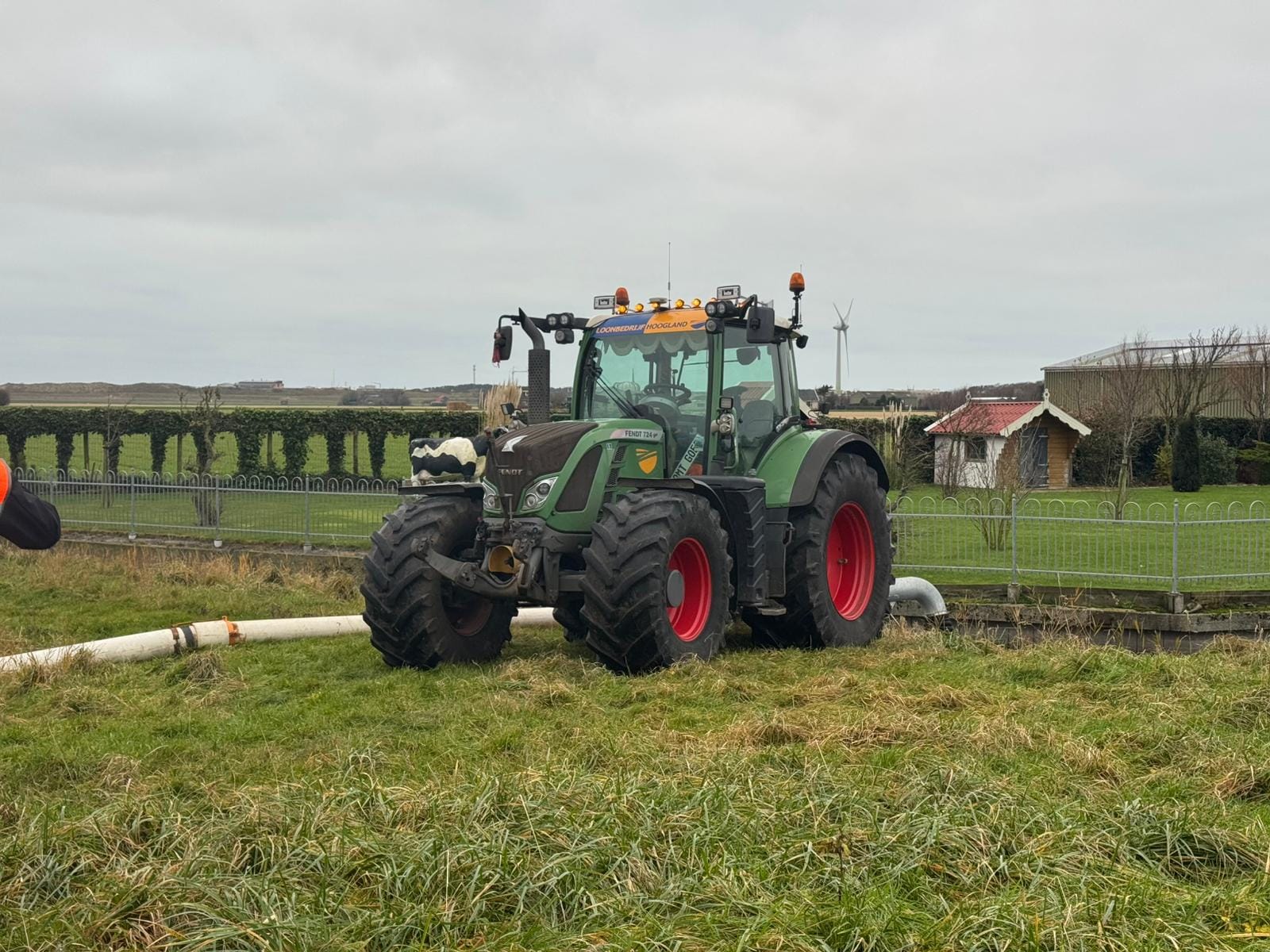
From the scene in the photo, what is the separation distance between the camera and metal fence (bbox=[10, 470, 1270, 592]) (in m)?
14.8

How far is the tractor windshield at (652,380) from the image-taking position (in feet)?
32.3

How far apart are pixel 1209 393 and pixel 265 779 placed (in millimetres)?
36188

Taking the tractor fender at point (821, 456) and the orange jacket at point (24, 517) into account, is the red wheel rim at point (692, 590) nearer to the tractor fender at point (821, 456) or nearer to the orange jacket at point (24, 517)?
the tractor fender at point (821, 456)

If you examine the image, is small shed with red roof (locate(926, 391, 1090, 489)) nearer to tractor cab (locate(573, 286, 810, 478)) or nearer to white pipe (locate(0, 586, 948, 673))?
tractor cab (locate(573, 286, 810, 478))

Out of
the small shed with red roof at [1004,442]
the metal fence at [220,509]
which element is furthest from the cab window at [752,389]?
the small shed with red roof at [1004,442]

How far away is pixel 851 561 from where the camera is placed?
36.5 feet

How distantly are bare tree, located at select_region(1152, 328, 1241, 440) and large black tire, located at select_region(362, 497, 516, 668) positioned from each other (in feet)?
89.1

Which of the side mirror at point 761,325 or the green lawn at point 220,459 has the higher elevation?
the side mirror at point 761,325

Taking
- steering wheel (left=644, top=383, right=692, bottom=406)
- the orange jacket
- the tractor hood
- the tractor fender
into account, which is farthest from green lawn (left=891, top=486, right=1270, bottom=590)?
the orange jacket

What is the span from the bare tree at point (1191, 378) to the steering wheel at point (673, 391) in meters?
25.8

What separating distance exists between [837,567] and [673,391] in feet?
7.30

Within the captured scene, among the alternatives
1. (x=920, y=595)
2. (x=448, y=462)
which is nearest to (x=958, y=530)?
(x=920, y=595)

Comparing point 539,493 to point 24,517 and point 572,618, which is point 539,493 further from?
point 24,517

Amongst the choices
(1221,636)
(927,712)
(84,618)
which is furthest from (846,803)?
(84,618)
